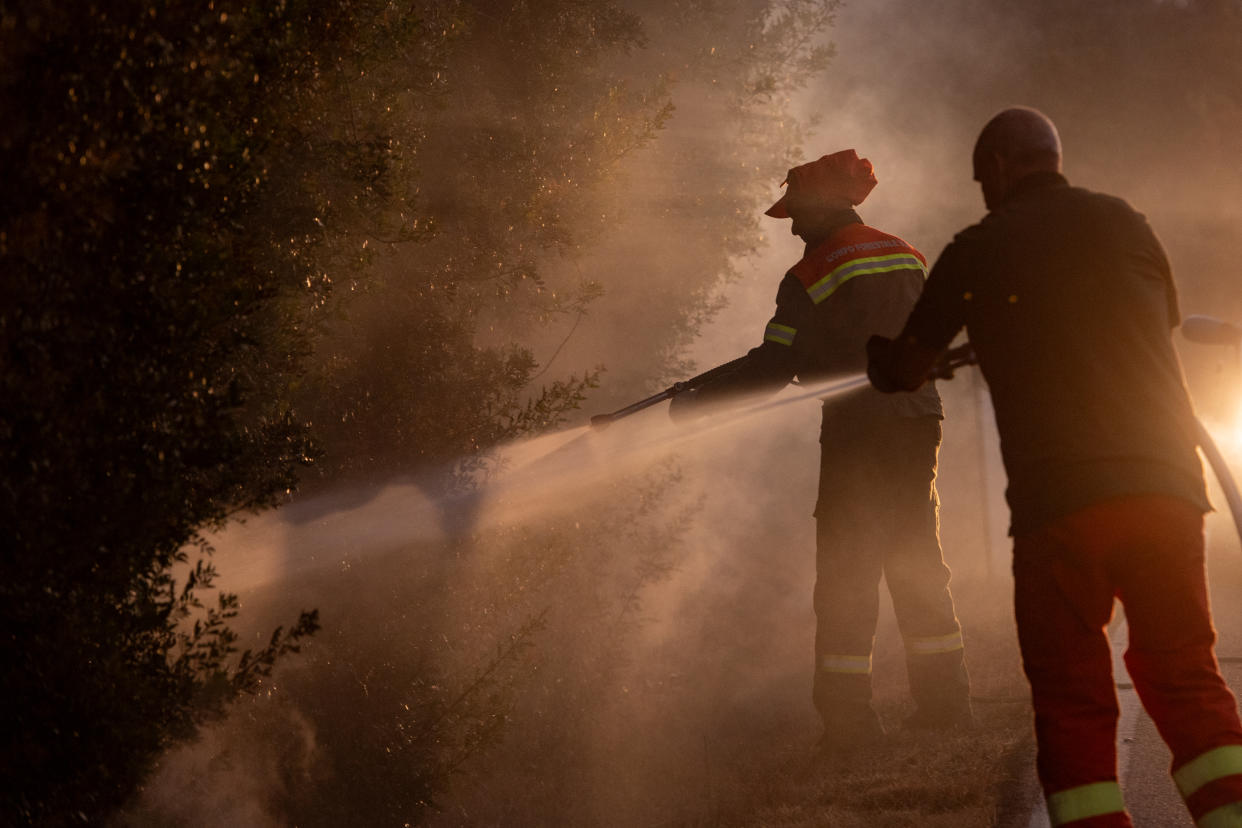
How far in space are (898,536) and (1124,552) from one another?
254cm

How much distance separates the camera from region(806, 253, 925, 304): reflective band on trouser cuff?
190 inches

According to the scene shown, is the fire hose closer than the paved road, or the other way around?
the fire hose

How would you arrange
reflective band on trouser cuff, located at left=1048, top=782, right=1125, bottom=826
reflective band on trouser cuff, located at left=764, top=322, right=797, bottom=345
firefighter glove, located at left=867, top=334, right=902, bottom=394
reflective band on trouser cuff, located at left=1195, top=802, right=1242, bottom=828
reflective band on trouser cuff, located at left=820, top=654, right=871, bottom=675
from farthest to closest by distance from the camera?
1. reflective band on trouser cuff, located at left=764, top=322, right=797, bottom=345
2. reflective band on trouser cuff, located at left=820, top=654, right=871, bottom=675
3. firefighter glove, located at left=867, top=334, right=902, bottom=394
4. reflective band on trouser cuff, located at left=1048, top=782, right=1125, bottom=826
5. reflective band on trouser cuff, located at left=1195, top=802, right=1242, bottom=828

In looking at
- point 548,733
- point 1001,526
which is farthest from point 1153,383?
point 1001,526

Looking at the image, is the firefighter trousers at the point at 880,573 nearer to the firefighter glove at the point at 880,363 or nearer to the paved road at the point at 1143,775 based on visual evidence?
the paved road at the point at 1143,775

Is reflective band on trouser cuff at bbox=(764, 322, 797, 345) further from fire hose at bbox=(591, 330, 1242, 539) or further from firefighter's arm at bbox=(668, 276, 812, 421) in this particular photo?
fire hose at bbox=(591, 330, 1242, 539)

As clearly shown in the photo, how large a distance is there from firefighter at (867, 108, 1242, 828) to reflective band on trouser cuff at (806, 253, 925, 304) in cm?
218

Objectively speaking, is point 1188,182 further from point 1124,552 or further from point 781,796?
point 1124,552

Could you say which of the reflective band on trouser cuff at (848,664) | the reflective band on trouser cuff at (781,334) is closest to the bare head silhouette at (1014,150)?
the reflective band on trouser cuff at (781,334)

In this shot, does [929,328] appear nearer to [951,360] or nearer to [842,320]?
[951,360]

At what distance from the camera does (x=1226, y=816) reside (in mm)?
2133

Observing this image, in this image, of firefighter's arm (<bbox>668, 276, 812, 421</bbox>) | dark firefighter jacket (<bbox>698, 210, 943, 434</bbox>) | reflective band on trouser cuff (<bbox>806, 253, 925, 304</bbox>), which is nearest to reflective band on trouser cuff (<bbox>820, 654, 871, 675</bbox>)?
dark firefighter jacket (<bbox>698, 210, 943, 434</bbox>)

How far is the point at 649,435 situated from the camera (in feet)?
36.4

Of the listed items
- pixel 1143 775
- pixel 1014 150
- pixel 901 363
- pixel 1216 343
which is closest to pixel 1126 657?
pixel 901 363
